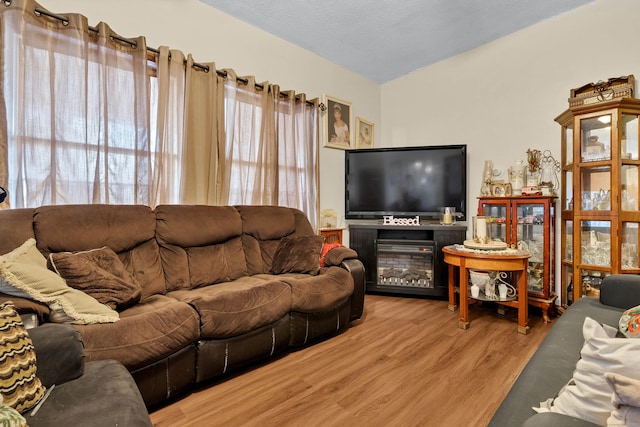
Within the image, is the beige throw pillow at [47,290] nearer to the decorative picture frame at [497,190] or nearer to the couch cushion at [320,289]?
the couch cushion at [320,289]

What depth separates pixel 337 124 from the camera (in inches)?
160

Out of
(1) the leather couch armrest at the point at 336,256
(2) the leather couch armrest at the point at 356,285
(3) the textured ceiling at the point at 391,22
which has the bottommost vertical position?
(2) the leather couch armrest at the point at 356,285

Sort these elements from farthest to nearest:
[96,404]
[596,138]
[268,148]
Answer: [268,148] → [596,138] → [96,404]

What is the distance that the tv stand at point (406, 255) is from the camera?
3.54 m

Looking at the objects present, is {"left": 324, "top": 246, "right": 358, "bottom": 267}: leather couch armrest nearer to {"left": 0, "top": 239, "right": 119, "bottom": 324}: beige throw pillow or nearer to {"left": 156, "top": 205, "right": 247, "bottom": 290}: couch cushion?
{"left": 156, "top": 205, "right": 247, "bottom": 290}: couch cushion

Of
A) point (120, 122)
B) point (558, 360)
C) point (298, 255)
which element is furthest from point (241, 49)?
point (558, 360)

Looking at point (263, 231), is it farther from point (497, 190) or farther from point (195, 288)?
point (497, 190)

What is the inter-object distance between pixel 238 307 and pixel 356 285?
113 centimetres

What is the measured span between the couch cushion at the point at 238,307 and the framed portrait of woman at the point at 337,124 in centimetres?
230

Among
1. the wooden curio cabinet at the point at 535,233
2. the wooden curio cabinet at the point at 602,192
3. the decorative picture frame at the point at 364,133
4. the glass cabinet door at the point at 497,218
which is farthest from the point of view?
the decorative picture frame at the point at 364,133

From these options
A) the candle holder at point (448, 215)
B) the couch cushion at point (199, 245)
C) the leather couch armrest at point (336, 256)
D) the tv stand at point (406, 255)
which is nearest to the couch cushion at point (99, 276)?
the couch cushion at point (199, 245)

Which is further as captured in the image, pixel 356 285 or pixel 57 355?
pixel 356 285

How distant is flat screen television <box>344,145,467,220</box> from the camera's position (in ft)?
12.0

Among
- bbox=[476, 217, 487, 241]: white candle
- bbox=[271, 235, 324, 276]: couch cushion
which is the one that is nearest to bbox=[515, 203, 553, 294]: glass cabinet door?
bbox=[476, 217, 487, 241]: white candle
